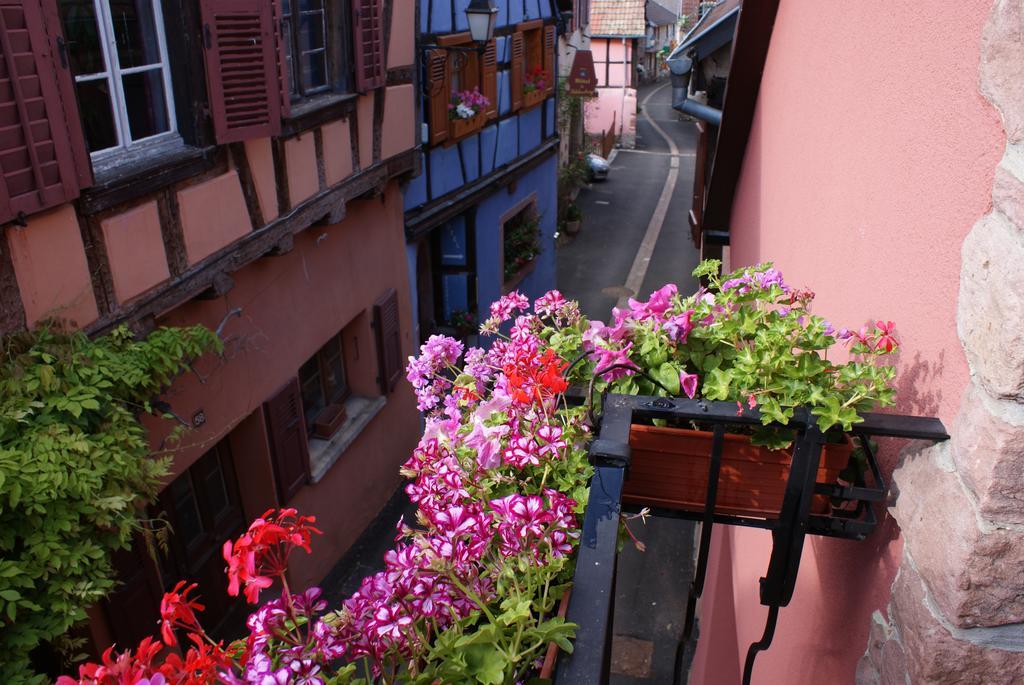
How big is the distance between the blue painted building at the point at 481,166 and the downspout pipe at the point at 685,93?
2.44 meters

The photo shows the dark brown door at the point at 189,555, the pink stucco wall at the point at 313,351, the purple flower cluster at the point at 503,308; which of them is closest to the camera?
the purple flower cluster at the point at 503,308

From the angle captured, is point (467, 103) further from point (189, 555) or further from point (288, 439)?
point (189, 555)

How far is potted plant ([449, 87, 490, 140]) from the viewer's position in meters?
8.38

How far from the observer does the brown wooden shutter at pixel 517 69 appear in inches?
401

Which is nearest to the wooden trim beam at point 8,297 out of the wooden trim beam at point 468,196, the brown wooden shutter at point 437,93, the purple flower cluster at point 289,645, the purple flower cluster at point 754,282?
the purple flower cluster at point 289,645

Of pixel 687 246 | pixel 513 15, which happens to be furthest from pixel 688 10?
pixel 513 15

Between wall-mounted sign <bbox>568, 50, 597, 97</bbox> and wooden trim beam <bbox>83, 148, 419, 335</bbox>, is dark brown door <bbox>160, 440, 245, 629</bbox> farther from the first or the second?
wall-mounted sign <bbox>568, 50, 597, 97</bbox>

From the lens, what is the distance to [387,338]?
7.40m

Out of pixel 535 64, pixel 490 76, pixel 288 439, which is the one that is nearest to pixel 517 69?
pixel 535 64

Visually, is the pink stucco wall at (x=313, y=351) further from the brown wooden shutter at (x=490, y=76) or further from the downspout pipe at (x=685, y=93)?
the downspout pipe at (x=685, y=93)

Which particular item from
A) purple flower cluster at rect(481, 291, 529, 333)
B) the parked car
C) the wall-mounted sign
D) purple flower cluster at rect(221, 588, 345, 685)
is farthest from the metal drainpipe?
purple flower cluster at rect(221, 588, 345, 685)

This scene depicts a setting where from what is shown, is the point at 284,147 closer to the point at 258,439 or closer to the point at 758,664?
the point at 258,439

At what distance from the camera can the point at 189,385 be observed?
4.66 m

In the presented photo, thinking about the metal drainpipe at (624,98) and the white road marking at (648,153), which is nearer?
the white road marking at (648,153)
